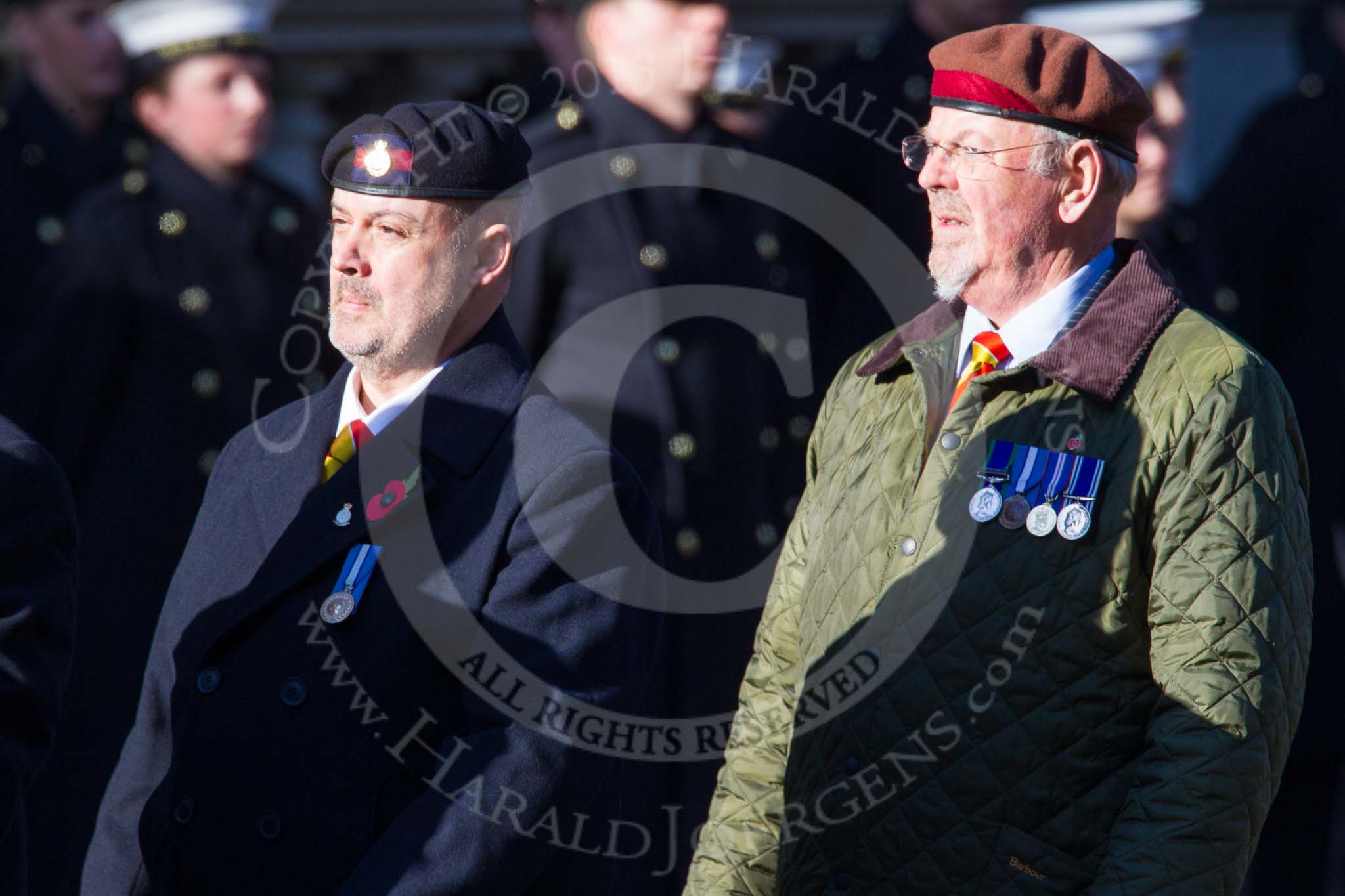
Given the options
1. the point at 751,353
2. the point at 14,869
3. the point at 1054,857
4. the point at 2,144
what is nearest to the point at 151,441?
the point at 2,144

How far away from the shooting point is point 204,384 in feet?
14.8

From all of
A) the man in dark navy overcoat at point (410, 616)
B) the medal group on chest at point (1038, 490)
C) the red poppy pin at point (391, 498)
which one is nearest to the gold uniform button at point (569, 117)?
the man in dark navy overcoat at point (410, 616)

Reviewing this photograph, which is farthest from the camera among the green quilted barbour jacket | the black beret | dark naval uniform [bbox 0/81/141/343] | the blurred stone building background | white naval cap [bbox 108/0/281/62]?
the blurred stone building background

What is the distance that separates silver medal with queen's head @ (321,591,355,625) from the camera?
2.67 meters

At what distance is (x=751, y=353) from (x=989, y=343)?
5.03 ft

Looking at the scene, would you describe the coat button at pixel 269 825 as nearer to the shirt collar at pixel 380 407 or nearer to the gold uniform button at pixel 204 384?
the shirt collar at pixel 380 407

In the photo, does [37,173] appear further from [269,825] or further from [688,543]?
[269,825]

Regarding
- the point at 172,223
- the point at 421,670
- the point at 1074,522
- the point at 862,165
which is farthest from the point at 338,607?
the point at 862,165

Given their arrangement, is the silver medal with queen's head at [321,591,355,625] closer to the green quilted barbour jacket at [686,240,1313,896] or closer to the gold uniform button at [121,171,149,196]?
the green quilted barbour jacket at [686,240,1313,896]

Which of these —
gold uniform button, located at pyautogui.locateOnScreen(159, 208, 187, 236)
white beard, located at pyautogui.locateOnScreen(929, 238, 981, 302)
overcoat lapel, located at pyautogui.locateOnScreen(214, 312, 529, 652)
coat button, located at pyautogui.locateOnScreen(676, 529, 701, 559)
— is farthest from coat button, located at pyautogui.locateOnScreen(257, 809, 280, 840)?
gold uniform button, located at pyautogui.locateOnScreen(159, 208, 187, 236)

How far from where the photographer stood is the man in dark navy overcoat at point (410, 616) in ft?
8.62

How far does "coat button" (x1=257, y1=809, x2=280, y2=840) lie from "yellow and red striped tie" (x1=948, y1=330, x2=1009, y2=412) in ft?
3.61

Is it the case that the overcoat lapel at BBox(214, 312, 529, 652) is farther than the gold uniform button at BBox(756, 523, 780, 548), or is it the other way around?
the gold uniform button at BBox(756, 523, 780, 548)

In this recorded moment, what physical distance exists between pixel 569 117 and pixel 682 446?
752 mm
